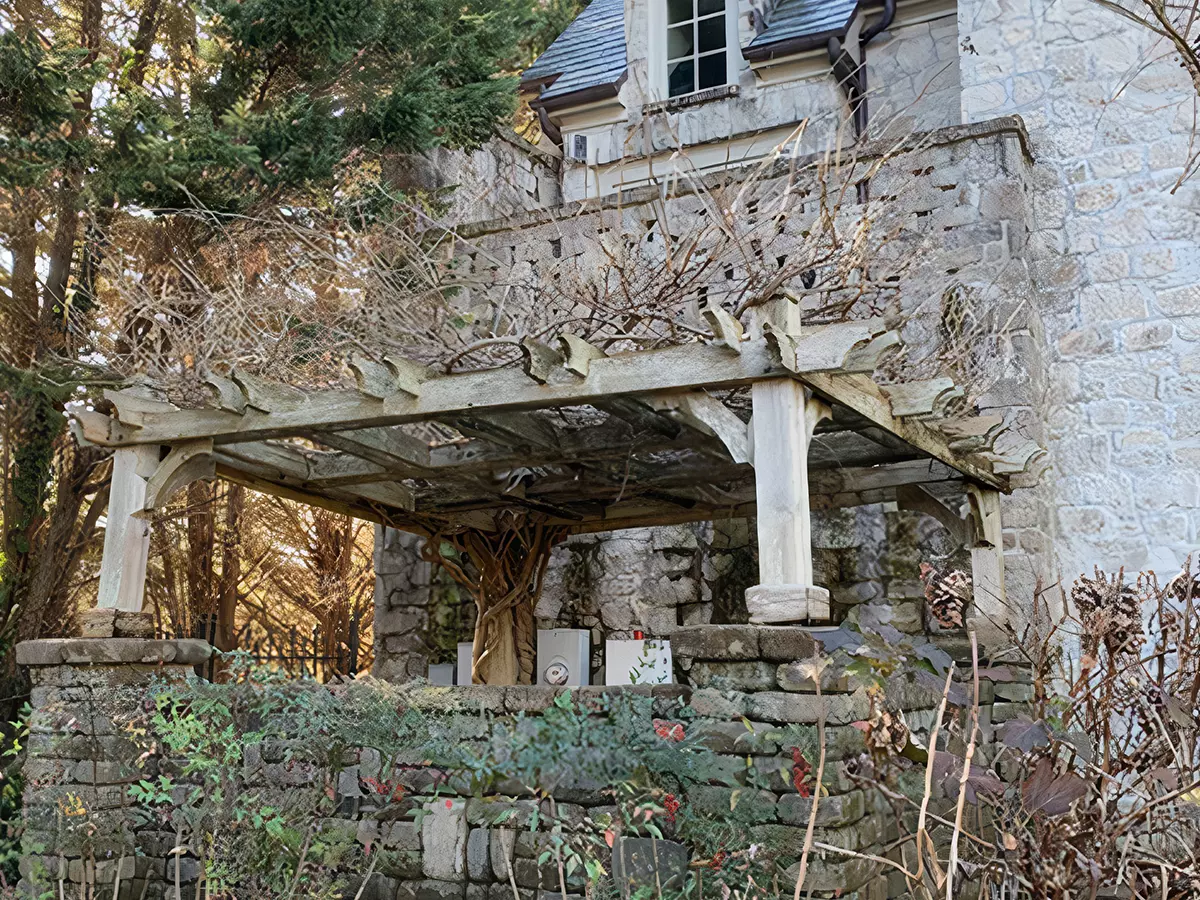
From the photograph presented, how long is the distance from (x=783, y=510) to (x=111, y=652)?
10.4 feet

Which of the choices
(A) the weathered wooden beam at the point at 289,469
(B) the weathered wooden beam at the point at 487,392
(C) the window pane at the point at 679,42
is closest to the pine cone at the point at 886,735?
(B) the weathered wooden beam at the point at 487,392

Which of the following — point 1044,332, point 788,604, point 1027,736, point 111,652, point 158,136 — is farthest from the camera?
point 1044,332

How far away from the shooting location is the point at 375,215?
27.6 ft

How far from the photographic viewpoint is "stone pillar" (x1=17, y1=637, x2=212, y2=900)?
542cm

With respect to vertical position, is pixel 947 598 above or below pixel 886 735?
above

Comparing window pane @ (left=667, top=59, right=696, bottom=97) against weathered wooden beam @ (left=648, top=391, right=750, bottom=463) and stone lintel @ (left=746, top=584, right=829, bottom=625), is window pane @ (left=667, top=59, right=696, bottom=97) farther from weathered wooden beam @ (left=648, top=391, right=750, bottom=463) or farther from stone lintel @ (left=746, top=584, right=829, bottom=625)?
stone lintel @ (left=746, top=584, right=829, bottom=625)

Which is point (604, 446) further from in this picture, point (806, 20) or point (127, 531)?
point (806, 20)

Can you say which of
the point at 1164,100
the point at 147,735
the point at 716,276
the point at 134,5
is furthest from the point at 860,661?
the point at 134,5

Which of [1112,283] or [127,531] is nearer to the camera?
[127,531]

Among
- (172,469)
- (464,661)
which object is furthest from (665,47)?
(172,469)

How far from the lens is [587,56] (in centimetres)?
1173

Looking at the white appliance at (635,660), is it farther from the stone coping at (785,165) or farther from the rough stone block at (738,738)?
the rough stone block at (738,738)

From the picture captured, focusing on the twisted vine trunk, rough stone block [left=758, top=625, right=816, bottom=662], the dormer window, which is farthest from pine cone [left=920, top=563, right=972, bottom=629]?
the dormer window

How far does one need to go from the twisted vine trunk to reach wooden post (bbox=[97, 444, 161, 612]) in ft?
8.31
